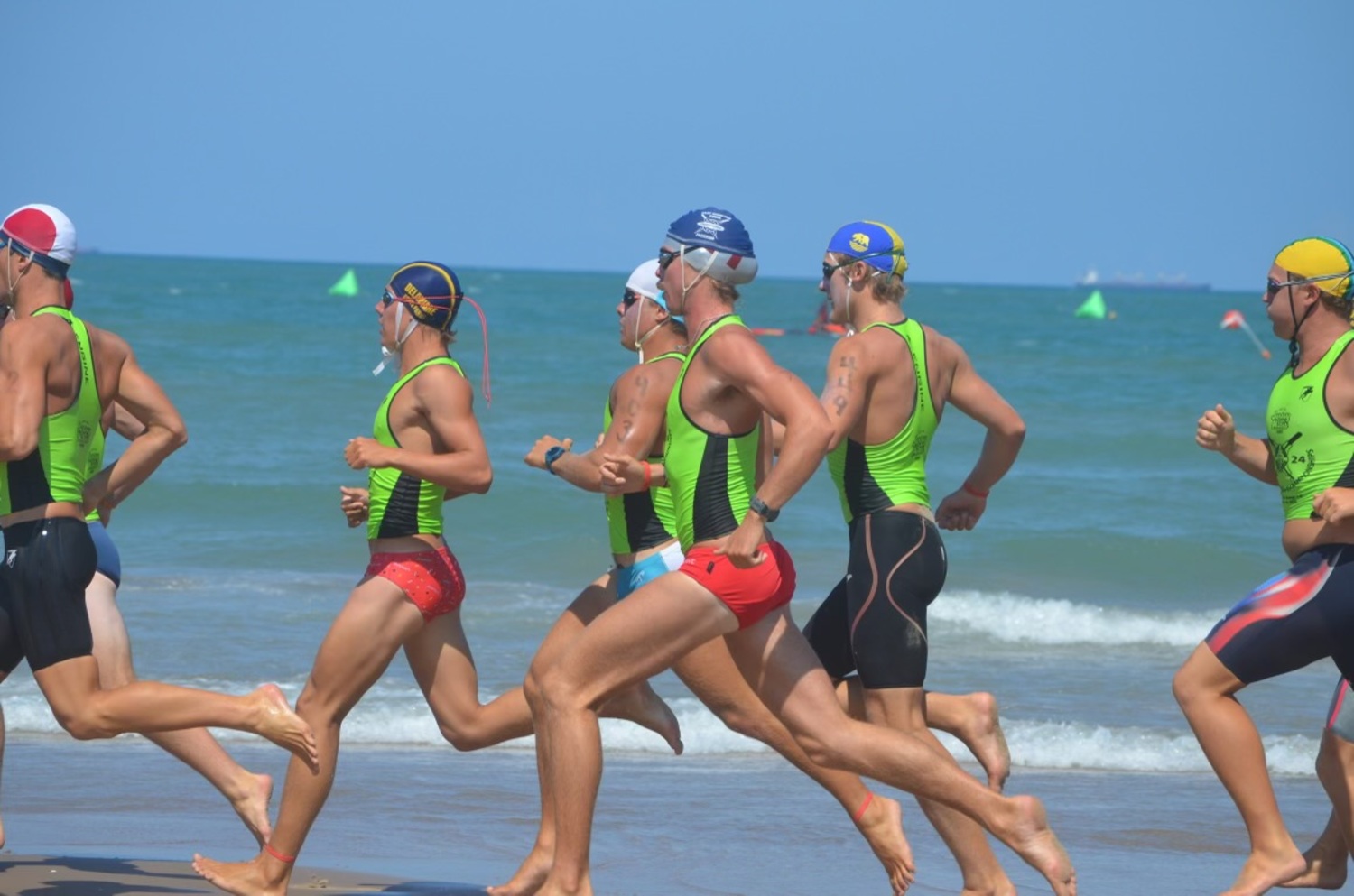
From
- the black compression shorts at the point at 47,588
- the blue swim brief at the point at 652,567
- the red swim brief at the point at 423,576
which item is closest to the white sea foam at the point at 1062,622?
the blue swim brief at the point at 652,567

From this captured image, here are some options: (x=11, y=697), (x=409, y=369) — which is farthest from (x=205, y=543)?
(x=409, y=369)

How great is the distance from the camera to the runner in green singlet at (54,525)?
516cm

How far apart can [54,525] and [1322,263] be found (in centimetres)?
381

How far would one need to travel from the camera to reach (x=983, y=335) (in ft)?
231

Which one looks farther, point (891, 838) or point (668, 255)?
point (891, 838)

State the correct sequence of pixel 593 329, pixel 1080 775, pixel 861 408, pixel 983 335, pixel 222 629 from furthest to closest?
pixel 983 335, pixel 593 329, pixel 222 629, pixel 1080 775, pixel 861 408

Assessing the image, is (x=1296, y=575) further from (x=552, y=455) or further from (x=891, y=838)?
(x=552, y=455)

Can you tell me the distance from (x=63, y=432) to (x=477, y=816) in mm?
2851

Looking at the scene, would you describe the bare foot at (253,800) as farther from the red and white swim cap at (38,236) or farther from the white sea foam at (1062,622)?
the white sea foam at (1062,622)

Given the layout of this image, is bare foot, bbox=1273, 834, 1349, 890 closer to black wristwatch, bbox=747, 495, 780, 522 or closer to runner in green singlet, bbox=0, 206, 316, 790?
black wristwatch, bbox=747, 495, 780, 522

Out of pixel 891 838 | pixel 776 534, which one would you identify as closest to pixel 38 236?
pixel 891 838

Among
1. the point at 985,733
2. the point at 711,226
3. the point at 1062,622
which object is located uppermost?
the point at 711,226

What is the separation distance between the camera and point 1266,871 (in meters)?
5.27

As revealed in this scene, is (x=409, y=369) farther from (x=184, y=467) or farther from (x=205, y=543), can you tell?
(x=184, y=467)
